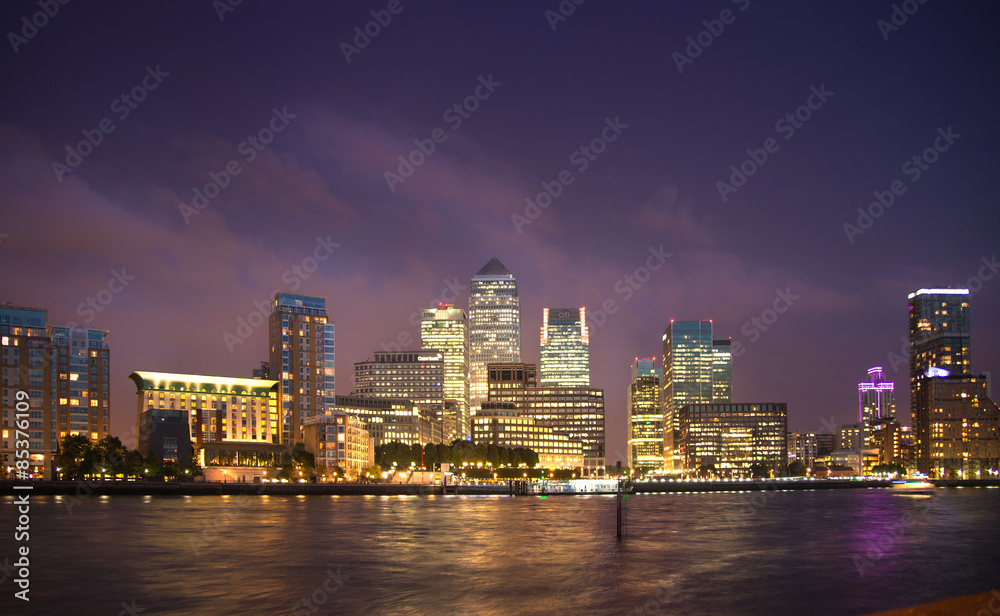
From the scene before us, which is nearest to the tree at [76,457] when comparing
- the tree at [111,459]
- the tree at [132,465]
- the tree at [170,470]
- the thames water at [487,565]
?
the tree at [111,459]

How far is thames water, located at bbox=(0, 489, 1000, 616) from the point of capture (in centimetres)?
4528

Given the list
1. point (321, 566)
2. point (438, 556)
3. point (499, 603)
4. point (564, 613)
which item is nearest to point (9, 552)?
point (321, 566)

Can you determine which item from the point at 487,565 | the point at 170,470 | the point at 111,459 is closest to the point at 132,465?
the point at 111,459

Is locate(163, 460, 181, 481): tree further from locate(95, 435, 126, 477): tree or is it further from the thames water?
the thames water

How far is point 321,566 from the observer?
5881cm

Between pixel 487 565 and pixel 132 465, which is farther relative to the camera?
pixel 132 465

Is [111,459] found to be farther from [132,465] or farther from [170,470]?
[170,470]

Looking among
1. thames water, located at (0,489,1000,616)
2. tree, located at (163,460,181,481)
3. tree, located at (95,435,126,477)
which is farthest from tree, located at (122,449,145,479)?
thames water, located at (0,489,1000,616)

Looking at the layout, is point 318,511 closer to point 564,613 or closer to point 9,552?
point 9,552

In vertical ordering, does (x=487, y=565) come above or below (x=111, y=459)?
above

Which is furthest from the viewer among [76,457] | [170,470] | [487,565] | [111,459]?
[170,470]

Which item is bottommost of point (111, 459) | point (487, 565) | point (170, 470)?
point (170, 470)

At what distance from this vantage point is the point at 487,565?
197 ft

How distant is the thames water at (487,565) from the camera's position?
45.3 metres
